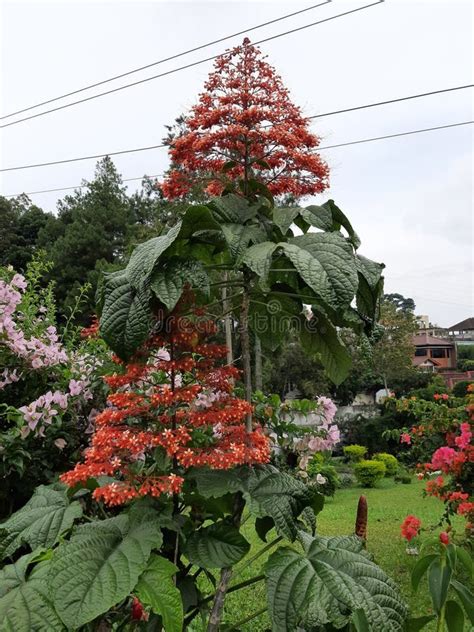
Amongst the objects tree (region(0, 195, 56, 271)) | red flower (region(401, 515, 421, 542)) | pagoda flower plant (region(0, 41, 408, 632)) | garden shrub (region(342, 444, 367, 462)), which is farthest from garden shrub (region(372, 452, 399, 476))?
tree (region(0, 195, 56, 271))

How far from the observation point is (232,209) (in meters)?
1.42

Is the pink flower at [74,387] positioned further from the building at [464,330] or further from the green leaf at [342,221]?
the building at [464,330]

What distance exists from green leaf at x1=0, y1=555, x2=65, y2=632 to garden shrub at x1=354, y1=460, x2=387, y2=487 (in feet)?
39.4

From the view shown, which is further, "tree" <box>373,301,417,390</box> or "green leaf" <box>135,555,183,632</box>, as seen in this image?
"tree" <box>373,301,417,390</box>

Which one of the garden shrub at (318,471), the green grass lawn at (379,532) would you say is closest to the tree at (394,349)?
the green grass lawn at (379,532)

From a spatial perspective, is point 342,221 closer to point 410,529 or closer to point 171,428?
point 171,428

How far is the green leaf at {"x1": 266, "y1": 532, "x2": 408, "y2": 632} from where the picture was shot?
121 centimetres

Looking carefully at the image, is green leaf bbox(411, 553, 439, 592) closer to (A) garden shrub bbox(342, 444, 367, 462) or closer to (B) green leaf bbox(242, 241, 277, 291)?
(B) green leaf bbox(242, 241, 277, 291)

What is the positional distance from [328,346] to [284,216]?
0.47 metres

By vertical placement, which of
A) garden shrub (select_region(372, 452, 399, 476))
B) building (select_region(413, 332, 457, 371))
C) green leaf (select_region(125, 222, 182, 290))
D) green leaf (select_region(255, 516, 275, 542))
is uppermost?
building (select_region(413, 332, 457, 371))

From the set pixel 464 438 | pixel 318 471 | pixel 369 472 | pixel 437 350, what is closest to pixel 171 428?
pixel 318 471

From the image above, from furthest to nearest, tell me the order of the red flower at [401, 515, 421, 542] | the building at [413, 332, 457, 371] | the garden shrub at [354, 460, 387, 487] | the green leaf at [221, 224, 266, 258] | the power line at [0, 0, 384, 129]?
the building at [413, 332, 457, 371] → the garden shrub at [354, 460, 387, 487] → the power line at [0, 0, 384, 129] → the red flower at [401, 515, 421, 542] → the green leaf at [221, 224, 266, 258]

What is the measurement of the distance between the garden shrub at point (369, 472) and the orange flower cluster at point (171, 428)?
11.8 m

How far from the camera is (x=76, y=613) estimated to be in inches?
42.6
